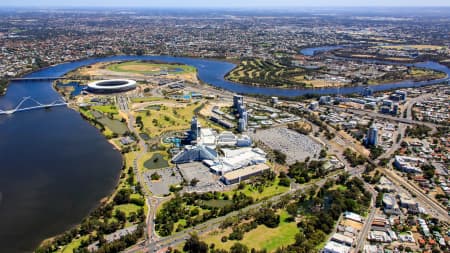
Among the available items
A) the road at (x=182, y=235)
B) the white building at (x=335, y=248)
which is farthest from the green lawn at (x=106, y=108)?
the white building at (x=335, y=248)

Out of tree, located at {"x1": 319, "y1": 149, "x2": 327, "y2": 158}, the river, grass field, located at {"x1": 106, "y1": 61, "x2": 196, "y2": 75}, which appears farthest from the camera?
grass field, located at {"x1": 106, "y1": 61, "x2": 196, "y2": 75}


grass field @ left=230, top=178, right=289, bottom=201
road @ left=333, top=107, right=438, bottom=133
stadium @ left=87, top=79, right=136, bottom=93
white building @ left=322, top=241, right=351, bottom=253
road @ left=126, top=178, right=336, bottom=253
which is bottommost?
road @ left=126, top=178, right=336, bottom=253

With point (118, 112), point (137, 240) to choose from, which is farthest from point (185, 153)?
point (118, 112)

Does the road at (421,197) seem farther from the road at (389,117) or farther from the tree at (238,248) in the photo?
the road at (389,117)

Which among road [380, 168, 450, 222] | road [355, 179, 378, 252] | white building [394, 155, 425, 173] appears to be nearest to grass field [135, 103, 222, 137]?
white building [394, 155, 425, 173]

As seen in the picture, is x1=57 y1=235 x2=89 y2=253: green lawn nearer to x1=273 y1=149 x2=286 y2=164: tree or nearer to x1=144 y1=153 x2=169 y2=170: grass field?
x1=144 y1=153 x2=169 y2=170: grass field

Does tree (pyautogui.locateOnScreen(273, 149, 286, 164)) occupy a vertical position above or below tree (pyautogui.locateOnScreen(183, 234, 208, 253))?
above
